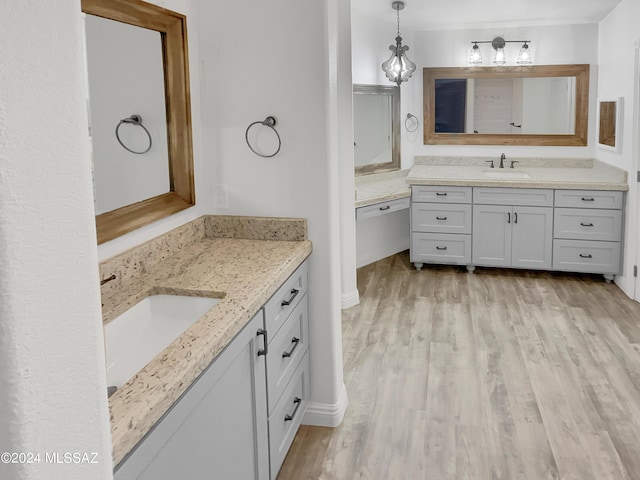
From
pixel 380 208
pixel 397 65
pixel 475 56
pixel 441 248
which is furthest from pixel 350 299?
pixel 475 56

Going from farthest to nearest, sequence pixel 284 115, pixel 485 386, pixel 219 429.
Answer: pixel 485 386, pixel 284 115, pixel 219 429

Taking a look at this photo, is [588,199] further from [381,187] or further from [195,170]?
[195,170]

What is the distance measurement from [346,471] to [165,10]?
1.91 metres

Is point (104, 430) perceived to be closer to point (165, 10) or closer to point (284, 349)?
point (284, 349)

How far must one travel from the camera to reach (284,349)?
239cm

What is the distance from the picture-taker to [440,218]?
5340 mm

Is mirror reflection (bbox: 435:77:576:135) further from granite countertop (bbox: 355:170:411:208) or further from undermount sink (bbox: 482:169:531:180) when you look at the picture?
granite countertop (bbox: 355:170:411:208)

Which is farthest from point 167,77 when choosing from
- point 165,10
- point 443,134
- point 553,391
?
point 443,134

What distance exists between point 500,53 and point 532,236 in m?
1.74

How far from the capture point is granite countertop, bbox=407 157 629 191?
4945mm

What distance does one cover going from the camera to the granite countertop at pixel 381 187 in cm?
491

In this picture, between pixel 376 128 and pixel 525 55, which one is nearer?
pixel 376 128

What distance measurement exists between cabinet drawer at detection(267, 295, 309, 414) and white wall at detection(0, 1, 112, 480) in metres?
1.39

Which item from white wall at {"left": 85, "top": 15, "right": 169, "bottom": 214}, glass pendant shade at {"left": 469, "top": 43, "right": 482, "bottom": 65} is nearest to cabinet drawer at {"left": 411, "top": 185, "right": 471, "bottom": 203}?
glass pendant shade at {"left": 469, "top": 43, "right": 482, "bottom": 65}
